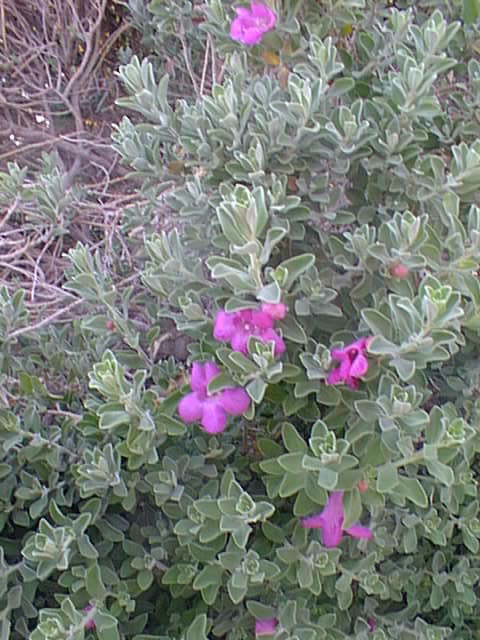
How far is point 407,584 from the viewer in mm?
1282

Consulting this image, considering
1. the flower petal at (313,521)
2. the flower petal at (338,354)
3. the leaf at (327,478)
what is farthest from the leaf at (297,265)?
the flower petal at (313,521)

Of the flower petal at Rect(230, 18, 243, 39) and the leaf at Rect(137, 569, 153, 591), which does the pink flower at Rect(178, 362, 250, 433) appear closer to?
the leaf at Rect(137, 569, 153, 591)

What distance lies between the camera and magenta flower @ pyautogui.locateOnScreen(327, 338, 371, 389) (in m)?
0.97

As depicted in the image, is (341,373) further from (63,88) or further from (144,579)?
(63,88)

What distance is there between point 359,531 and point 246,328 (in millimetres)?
370

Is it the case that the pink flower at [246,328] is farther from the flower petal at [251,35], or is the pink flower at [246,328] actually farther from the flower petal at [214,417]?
the flower petal at [251,35]

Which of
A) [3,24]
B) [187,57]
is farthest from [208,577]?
[3,24]

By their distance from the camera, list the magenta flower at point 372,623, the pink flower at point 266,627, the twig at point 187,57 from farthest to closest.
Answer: the twig at point 187,57, the magenta flower at point 372,623, the pink flower at point 266,627

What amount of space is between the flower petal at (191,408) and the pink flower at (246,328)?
11cm

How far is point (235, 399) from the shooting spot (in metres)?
1.02

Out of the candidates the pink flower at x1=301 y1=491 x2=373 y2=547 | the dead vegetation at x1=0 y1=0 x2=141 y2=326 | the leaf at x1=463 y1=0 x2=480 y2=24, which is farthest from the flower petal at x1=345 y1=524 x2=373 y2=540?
the dead vegetation at x1=0 y1=0 x2=141 y2=326

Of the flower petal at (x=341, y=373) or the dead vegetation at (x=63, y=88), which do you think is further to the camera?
the dead vegetation at (x=63, y=88)

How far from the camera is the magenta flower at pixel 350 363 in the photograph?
0.97 meters

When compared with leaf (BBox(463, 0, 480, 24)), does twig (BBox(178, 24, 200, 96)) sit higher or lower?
A: lower
